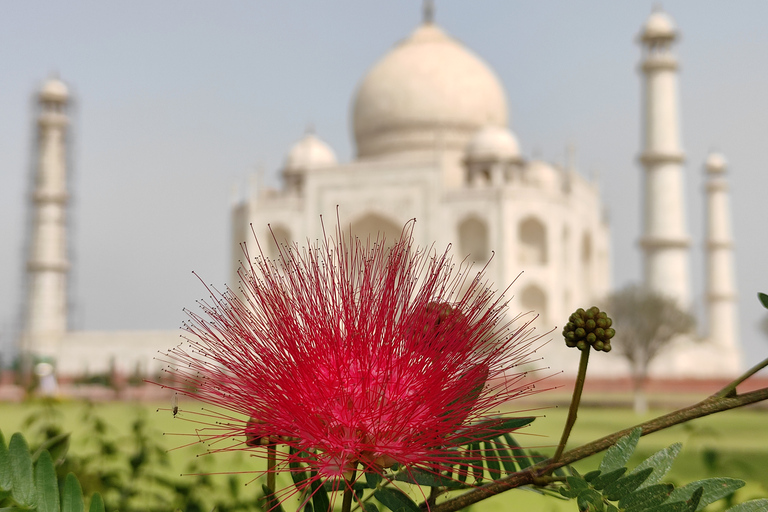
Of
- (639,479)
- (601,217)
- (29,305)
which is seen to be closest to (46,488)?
(639,479)

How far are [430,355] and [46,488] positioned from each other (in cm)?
33

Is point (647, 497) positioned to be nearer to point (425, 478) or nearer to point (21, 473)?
point (425, 478)

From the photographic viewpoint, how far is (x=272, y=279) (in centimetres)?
71

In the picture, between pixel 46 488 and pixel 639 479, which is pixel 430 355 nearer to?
pixel 639 479

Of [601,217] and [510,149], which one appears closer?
[510,149]

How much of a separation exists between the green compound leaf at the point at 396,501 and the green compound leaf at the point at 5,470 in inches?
11.6

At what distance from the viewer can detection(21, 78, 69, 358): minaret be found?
19.3 metres

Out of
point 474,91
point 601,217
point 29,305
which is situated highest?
point 474,91

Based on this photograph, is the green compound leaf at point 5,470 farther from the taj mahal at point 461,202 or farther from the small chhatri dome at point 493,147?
the small chhatri dome at point 493,147

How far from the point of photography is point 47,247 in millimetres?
19375

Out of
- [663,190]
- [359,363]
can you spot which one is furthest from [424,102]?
[359,363]

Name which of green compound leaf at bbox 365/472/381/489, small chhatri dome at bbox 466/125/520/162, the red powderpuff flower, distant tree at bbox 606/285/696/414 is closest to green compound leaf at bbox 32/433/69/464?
the red powderpuff flower

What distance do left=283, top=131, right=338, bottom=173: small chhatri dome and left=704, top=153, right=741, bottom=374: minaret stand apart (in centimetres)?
991

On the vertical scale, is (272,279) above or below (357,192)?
below
